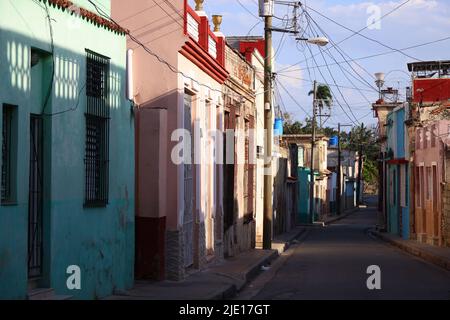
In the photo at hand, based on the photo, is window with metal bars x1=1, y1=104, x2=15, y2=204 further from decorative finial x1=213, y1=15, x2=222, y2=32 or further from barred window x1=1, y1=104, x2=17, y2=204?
decorative finial x1=213, y1=15, x2=222, y2=32

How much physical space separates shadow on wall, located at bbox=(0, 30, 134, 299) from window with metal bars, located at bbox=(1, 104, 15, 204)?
0.26ft

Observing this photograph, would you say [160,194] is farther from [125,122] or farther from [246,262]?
[246,262]

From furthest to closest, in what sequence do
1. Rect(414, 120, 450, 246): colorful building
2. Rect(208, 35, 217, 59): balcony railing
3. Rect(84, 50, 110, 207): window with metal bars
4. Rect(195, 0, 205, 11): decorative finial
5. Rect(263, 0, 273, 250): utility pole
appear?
Rect(414, 120, 450, 246): colorful building, Rect(263, 0, 273, 250): utility pole, Rect(208, 35, 217, 59): balcony railing, Rect(195, 0, 205, 11): decorative finial, Rect(84, 50, 110, 207): window with metal bars

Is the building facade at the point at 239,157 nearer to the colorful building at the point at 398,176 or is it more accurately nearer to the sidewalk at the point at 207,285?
the sidewalk at the point at 207,285

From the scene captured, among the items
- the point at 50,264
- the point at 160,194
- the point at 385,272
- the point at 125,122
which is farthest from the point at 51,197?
the point at 385,272

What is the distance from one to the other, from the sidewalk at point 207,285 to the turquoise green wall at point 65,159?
459mm

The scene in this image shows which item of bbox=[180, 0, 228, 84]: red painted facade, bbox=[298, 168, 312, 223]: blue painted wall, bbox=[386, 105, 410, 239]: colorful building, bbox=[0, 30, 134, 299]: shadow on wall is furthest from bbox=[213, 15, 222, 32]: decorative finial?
bbox=[298, 168, 312, 223]: blue painted wall

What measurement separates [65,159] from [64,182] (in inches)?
12.2

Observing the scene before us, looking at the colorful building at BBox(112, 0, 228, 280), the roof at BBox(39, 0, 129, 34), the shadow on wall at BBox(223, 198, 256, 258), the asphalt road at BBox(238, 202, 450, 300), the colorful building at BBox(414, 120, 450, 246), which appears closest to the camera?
the roof at BBox(39, 0, 129, 34)

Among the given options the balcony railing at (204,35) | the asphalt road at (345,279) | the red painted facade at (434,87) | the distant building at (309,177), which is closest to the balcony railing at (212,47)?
the balcony railing at (204,35)

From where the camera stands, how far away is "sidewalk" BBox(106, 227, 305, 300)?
13.9 meters

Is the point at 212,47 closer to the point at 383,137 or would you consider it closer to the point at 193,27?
the point at 193,27

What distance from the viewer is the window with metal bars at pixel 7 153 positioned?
963 cm

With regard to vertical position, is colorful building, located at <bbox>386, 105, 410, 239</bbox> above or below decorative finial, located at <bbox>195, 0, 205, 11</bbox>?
below
